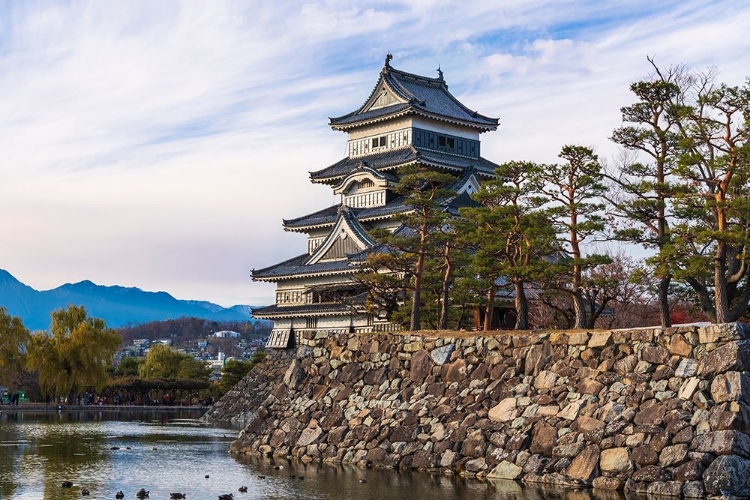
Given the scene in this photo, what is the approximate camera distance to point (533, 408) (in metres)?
23.8

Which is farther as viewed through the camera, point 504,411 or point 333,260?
point 333,260

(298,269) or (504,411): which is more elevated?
(298,269)

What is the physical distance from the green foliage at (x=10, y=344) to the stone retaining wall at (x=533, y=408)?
30.4m

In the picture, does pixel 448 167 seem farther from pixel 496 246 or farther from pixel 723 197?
pixel 723 197

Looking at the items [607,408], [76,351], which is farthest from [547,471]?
[76,351]

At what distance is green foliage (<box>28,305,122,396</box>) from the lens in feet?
189

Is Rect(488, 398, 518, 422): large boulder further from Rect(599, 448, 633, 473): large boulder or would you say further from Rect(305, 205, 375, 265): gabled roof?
Rect(305, 205, 375, 265): gabled roof

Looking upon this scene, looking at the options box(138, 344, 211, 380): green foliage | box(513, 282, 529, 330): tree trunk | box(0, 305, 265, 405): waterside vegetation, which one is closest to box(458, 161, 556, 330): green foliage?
box(513, 282, 529, 330): tree trunk

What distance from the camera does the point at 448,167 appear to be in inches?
1954

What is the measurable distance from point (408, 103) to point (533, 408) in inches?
1121

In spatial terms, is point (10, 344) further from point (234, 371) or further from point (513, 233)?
point (513, 233)

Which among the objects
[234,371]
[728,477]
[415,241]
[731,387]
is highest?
[415,241]

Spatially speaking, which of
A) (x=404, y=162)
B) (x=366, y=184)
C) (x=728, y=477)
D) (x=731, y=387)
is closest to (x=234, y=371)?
(x=366, y=184)

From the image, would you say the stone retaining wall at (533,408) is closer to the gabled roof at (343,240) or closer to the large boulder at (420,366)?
the large boulder at (420,366)
